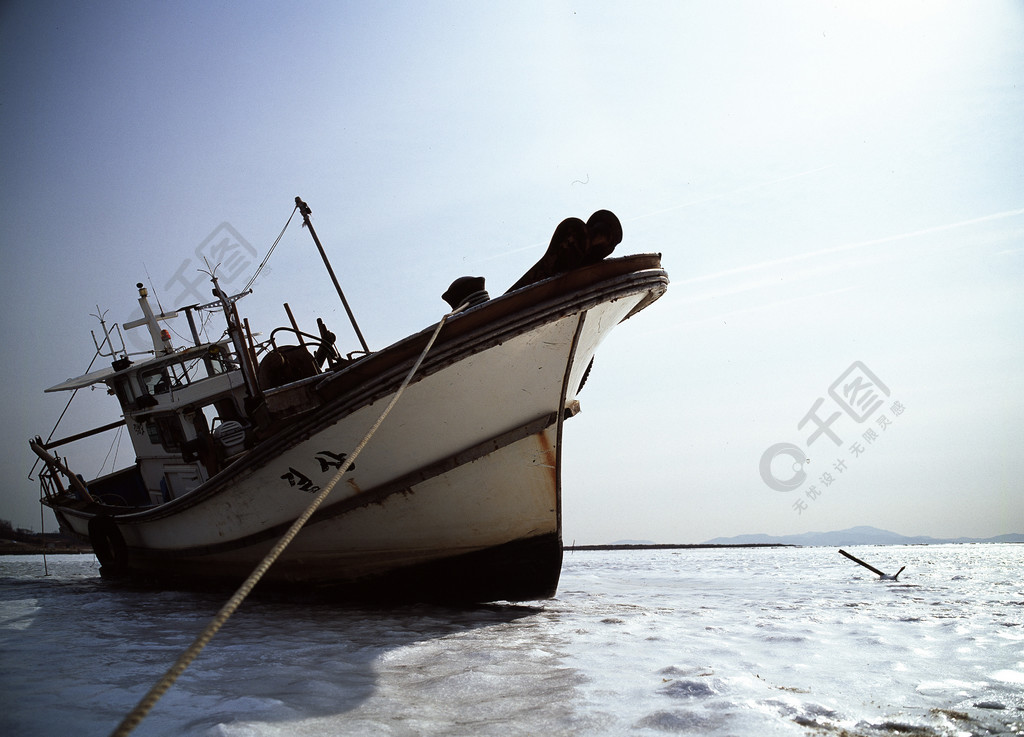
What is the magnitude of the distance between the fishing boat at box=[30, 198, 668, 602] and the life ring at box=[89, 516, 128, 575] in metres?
3.32

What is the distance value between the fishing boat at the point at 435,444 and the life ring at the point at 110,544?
3.32m

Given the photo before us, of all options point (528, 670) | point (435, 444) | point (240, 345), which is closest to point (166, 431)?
point (240, 345)

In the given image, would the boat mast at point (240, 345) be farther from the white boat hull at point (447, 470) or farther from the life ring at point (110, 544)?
the life ring at point (110, 544)

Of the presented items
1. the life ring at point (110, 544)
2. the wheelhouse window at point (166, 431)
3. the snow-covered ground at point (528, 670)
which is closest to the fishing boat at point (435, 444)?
the snow-covered ground at point (528, 670)

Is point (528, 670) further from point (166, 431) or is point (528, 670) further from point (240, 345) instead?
point (166, 431)

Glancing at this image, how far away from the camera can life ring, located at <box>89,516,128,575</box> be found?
9.97 m

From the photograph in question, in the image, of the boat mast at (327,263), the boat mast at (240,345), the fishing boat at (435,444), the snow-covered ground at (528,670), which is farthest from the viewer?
the boat mast at (327,263)

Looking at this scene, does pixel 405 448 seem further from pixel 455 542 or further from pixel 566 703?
pixel 566 703

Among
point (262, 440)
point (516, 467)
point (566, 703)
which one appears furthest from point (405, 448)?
point (566, 703)

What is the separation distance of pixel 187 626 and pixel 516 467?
10.2ft

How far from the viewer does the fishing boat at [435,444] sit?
530 cm

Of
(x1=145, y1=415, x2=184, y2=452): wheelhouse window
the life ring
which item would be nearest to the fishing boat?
(x1=145, y1=415, x2=184, y2=452): wheelhouse window

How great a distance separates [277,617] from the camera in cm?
Result: 561

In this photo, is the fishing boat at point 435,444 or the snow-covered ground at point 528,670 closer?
the snow-covered ground at point 528,670
